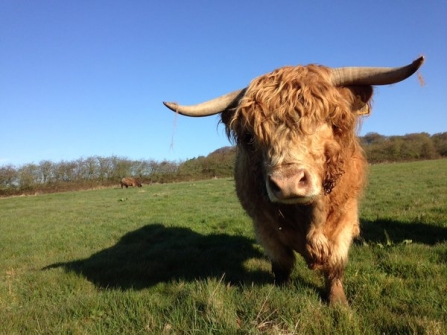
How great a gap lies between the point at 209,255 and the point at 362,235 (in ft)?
9.10

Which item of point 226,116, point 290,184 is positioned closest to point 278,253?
point 226,116

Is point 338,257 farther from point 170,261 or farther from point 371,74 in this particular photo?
point 170,261

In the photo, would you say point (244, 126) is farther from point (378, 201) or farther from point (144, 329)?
point (378, 201)

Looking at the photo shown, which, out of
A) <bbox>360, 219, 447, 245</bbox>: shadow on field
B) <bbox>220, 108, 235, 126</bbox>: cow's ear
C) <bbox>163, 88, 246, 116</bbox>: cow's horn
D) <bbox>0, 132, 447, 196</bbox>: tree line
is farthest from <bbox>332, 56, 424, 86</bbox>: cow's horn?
<bbox>0, 132, 447, 196</bbox>: tree line

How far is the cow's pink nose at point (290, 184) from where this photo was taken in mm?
2602

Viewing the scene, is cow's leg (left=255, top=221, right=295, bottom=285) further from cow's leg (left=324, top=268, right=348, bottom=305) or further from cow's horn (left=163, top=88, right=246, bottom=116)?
cow's horn (left=163, top=88, right=246, bottom=116)

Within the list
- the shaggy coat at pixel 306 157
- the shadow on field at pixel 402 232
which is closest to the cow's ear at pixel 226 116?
the shaggy coat at pixel 306 157

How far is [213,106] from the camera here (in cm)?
375

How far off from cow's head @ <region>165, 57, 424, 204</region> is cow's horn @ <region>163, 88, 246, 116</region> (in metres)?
0.02

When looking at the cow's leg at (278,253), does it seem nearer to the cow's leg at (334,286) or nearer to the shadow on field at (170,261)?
the shadow on field at (170,261)

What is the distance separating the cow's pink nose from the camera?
8.54ft

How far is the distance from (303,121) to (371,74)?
0.91 metres

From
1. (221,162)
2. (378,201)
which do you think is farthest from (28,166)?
(378,201)

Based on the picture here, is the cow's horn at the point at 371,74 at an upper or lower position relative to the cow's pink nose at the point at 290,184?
upper
